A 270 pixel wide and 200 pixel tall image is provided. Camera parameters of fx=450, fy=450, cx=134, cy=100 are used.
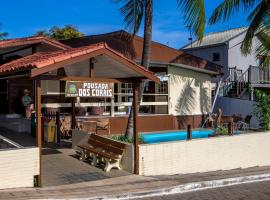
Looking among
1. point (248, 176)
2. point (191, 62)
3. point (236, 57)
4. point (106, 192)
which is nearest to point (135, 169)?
point (106, 192)

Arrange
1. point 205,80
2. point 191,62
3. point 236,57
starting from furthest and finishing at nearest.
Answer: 1. point 236,57
2. point 205,80
3. point 191,62

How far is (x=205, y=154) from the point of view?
44.8ft

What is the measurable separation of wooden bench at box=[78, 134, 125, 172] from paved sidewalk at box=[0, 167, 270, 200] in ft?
2.27

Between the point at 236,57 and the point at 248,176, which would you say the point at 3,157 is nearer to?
the point at 248,176

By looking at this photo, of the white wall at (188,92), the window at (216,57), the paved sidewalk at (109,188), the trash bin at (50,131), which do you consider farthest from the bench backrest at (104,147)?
the window at (216,57)

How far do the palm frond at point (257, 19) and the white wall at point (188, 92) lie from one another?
4.29 metres

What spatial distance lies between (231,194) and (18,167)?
15.8 feet

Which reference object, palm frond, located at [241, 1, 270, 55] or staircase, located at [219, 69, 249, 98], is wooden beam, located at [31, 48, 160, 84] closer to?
palm frond, located at [241, 1, 270, 55]

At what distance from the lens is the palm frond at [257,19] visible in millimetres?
17641

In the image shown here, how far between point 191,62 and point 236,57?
12.1 meters

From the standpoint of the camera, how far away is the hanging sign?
433 inches

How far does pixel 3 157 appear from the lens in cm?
964

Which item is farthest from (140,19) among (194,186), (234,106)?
(234,106)

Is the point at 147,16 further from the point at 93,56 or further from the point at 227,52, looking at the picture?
the point at 227,52
